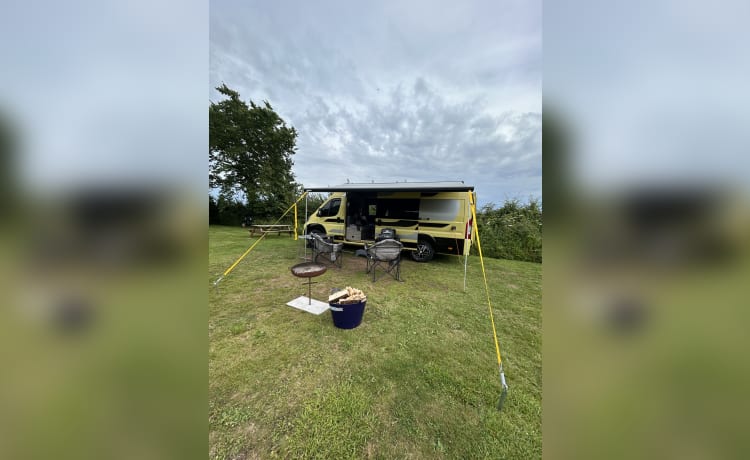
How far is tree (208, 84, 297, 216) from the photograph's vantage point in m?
15.7

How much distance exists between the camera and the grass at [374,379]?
1678mm

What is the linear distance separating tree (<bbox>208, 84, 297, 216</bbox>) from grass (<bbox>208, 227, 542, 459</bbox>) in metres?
13.0

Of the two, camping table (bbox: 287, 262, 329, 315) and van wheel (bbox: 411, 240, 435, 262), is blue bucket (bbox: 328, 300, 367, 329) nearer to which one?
camping table (bbox: 287, 262, 329, 315)

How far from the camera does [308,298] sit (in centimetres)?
407

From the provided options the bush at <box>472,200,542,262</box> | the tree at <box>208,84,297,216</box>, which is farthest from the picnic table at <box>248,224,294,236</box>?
the bush at <box>472,200,542,262</box>

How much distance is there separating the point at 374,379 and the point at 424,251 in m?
4.75

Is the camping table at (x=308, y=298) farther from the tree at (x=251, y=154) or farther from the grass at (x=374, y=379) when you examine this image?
the tree at (x=251, y=154)
